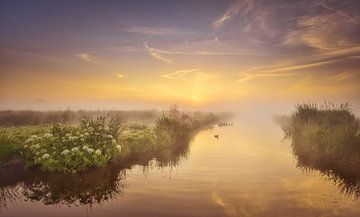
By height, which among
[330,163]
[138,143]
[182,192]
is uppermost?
[138,143]

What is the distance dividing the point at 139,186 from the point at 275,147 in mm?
15245

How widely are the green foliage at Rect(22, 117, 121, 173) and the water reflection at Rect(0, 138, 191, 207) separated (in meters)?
0.40

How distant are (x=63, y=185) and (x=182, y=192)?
181 inches

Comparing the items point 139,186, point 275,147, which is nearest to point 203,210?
point 139,186

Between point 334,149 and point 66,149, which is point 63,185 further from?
point 334,149

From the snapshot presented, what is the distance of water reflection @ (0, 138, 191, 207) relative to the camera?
13.7m

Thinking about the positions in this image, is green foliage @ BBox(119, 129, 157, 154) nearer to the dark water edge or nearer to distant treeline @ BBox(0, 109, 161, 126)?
the dark water edge

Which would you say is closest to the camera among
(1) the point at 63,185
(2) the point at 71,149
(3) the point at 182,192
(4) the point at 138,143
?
(3) the point at 182,192

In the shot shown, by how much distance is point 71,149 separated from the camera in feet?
55.4

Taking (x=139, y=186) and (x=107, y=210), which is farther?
(x=139, y=186)

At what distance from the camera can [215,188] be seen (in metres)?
15.2

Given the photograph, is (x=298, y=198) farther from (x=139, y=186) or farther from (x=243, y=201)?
(x=139, y=186)

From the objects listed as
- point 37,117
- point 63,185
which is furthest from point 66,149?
point 37,117

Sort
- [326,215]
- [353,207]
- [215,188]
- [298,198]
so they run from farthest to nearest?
[215,188]
[298,198]
[353,207]
[326,215]
